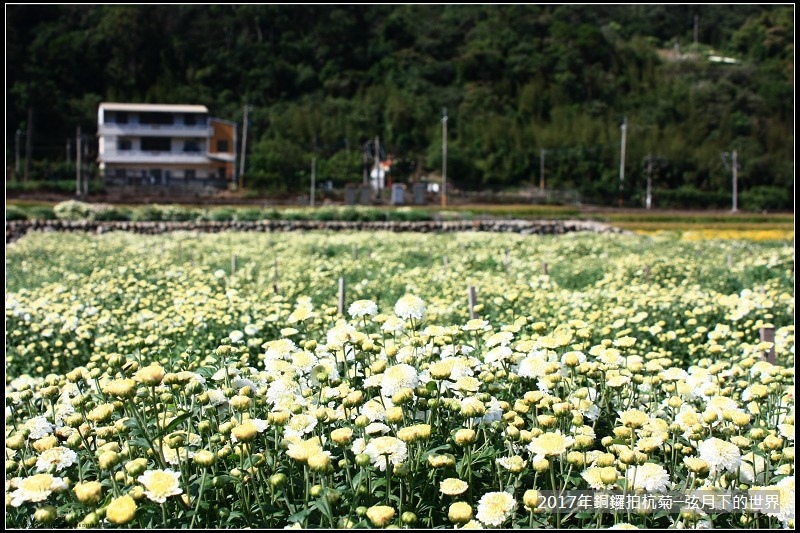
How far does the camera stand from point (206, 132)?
59656 mm

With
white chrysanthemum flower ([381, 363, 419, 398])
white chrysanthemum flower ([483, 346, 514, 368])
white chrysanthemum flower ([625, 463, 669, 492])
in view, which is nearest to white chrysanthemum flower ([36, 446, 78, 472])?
white chrysanthemum flower ([381, 363, 419, 398])

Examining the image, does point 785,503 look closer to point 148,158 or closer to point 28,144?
point 148,158

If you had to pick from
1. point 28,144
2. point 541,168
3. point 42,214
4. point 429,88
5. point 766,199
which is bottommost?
point 42,214

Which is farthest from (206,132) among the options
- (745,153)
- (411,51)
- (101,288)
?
(101,288)

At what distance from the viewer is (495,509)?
6.34ft

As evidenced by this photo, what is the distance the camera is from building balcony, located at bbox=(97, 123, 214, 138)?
58500mm

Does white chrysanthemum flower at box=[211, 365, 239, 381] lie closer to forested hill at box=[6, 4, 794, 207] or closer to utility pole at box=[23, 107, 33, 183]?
forested hill at box=[6, 4, 794, 207]

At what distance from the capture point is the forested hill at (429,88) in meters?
63.7

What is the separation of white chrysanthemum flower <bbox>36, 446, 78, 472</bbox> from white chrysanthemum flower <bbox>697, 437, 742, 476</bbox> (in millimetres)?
1931

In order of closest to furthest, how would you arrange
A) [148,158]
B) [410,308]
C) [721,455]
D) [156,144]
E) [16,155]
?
1. [721,455]
2. [410,308]
3. [148,158]
4. [16,155]
5. [156,144]

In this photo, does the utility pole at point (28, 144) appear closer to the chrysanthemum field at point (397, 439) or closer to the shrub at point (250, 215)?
the shrub at point (250, 215)

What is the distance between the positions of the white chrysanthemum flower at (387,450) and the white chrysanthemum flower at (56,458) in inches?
36.5

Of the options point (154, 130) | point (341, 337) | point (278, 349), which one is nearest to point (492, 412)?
point (341, 337)

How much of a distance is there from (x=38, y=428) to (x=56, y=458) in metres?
0.36
